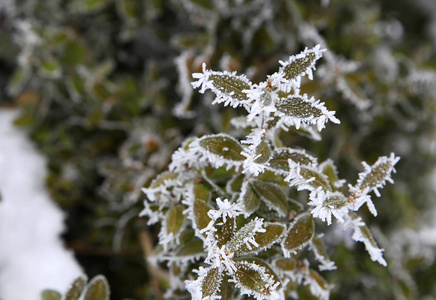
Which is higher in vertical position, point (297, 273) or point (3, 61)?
point (3, 61)

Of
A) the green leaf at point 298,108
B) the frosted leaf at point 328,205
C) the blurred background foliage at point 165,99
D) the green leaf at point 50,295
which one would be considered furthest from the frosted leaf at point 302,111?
the green leaf at point 50,295

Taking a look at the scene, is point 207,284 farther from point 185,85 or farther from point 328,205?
point 185,85

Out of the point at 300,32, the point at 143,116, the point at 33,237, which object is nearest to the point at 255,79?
the point at 300,32

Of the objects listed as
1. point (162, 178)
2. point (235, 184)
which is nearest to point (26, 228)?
point (162, 178)

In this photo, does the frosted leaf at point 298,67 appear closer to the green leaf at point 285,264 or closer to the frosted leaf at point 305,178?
the frosted leaf at point 305,178

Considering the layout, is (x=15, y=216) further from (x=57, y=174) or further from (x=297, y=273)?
(x=297, y=273)

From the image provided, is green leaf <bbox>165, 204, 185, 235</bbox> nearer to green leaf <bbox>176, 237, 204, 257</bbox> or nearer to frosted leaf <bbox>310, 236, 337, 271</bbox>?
green leaf <bbox>176, 237, 204, 257</bbox>
